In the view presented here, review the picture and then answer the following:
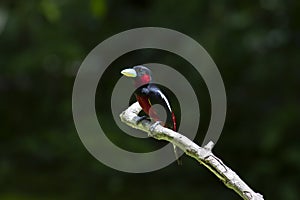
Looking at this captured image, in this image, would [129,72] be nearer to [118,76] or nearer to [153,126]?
[153,126]

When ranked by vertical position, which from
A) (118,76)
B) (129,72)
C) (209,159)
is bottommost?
(209,159)

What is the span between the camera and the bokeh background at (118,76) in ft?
10.8

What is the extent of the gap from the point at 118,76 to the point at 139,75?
3.01 meters

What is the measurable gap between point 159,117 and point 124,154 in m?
2.54

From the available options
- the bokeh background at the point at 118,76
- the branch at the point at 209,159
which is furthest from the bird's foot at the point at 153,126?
the bokeh background at the point at 118,76

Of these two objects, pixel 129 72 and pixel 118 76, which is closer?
pixel 129 72

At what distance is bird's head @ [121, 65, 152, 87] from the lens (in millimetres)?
824

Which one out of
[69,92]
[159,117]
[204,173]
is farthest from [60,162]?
[159,117]

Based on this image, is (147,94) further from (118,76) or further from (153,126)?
(118,76)

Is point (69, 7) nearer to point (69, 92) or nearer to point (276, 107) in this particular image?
point (69, 92)

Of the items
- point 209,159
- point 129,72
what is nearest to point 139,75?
point 129,72

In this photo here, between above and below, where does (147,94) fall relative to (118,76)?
below

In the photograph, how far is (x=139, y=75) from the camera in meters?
0.84

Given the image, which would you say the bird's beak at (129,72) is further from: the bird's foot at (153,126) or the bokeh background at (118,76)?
the bokeh background at (118,76)
